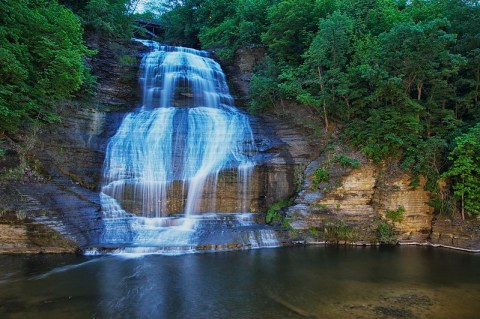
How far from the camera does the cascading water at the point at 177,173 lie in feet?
40.0

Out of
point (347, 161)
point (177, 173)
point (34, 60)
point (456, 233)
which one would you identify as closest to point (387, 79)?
point (347, 161)

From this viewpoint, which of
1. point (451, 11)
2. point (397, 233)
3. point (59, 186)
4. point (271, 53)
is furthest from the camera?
point (271, 53)

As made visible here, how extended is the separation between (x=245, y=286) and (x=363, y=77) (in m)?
10.1

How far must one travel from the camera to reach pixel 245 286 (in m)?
8.20

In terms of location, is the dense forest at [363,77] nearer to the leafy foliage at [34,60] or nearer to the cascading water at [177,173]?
the leafy foliage at [34,60]

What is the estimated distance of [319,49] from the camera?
15109mm

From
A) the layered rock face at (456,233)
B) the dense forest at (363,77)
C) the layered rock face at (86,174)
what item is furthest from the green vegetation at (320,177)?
the layered rock face at (456,233)

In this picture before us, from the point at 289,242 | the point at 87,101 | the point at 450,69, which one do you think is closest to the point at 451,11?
the point at 450,69

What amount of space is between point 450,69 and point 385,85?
2887 mm

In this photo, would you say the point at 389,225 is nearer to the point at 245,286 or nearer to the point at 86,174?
the point at 245,286

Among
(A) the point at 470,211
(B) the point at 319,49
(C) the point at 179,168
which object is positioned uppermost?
(B) the point at 319,49

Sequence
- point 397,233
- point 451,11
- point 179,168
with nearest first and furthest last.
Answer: point 397,233, point 179,168, point 451,11

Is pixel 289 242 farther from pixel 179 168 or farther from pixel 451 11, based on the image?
pixel 451 11

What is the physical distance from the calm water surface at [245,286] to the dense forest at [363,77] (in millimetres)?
3984
